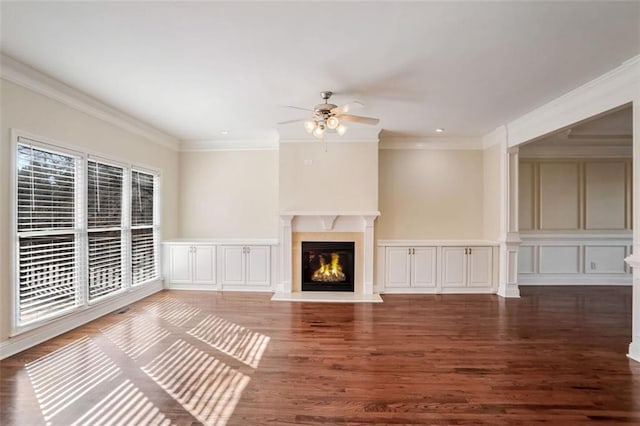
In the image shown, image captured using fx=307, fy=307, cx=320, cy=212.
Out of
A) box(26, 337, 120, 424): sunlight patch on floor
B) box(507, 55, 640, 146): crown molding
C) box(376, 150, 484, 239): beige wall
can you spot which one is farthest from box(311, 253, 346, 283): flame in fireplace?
box(507, 55, 640, 146): crown molding

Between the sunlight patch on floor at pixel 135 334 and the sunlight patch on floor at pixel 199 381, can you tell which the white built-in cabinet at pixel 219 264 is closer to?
the sunlight patch on floor at pixel 135 334

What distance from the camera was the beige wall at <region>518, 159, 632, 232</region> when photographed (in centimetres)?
580

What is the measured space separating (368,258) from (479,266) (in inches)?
74.7

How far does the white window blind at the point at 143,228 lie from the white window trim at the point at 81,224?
72 mm

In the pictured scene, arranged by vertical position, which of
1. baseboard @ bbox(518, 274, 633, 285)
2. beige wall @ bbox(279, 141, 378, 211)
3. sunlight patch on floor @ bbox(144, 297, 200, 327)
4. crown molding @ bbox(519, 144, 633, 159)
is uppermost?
crown molding @ bbox(519, 144, 633, 159)

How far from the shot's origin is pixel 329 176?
17.4ft

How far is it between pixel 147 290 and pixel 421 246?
4616 millimetres

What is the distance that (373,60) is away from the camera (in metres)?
2.77

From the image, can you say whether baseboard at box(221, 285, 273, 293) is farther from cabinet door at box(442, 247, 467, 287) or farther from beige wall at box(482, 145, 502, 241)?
beige wall at box(482, 145, 502, 241)

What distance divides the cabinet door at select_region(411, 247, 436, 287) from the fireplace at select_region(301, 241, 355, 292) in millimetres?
1053

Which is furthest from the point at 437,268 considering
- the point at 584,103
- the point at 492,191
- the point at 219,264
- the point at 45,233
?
the point at 45,233

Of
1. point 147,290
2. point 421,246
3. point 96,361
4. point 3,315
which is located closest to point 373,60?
point 421,246

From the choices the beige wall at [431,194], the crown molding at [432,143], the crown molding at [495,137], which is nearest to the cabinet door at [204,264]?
the beige wall at [431,194]

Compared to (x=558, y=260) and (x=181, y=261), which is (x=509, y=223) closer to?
(x=558, y=260)
